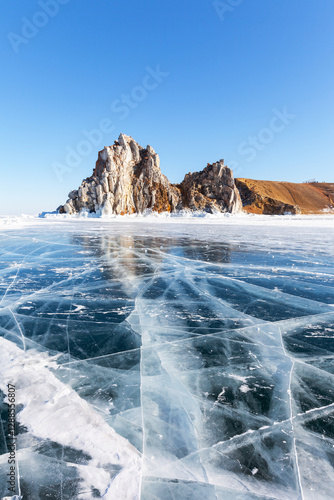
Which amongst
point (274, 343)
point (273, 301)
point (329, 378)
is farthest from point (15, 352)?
point (273, 301)

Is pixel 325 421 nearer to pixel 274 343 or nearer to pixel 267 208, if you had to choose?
pixel 274 343

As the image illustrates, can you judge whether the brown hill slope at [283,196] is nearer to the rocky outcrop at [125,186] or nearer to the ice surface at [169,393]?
the rocky outcrop at [125,186]

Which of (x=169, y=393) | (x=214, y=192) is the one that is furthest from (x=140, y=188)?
(x=169, y=393)

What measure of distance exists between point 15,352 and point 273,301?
3.52m

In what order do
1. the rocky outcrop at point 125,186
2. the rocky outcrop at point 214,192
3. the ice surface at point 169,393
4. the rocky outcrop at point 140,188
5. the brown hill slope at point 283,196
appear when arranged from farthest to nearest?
1. the brown hill slope at point 283,196
2. the rocky outcrop at point 214,192
3. the rocky outcrop at point 140,188
4. the rocky outcrop at point 125,186
5. the ice surface at point 169,393

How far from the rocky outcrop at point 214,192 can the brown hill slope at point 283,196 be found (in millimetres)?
15636

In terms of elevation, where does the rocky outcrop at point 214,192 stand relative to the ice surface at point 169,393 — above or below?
above

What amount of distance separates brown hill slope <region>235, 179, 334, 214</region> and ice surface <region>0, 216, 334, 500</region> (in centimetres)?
8193

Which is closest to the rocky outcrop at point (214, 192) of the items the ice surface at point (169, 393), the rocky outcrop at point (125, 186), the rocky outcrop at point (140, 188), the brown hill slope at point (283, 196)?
the rocky outcrop at point (140, 188)

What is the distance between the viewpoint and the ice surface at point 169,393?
1.31 m

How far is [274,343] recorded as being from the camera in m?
2.69

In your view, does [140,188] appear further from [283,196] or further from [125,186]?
[283,196]

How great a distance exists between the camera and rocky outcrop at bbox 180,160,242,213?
66.6 meters

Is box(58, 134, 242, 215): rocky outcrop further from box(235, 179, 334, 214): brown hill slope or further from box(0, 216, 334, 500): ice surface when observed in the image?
box(0, 216, 334, 500): ice surface
